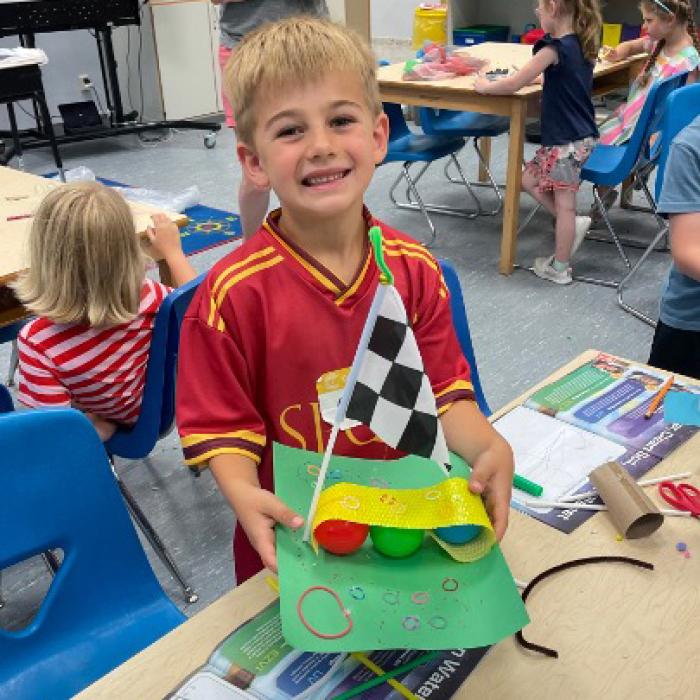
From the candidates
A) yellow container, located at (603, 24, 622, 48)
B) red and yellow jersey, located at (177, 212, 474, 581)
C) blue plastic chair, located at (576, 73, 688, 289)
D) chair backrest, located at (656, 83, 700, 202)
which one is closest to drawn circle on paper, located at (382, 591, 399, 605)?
red and yellow jersey, located at (177, 212, 474, 581)

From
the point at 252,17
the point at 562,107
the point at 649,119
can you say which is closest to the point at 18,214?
the point at 252,17

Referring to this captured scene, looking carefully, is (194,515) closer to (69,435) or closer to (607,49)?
(69,435)

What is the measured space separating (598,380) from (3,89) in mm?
4051

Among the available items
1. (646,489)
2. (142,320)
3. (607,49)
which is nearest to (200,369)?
(646,489)

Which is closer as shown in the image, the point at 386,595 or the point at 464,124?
the point at 386,595

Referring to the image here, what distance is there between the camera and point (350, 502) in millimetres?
765

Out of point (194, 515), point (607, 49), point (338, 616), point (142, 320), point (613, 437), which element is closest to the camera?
point (338, 616)

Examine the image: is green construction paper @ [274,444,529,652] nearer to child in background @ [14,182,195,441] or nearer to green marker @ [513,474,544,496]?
green marker @ [513,474,544,496]

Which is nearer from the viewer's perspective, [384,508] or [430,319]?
[384,508]

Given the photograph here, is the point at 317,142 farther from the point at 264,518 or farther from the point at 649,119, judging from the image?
the point at 649,119

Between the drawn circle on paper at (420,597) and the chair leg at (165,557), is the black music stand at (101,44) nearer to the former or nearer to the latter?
the chair leg at (165,557)

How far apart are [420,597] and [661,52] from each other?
3.45m

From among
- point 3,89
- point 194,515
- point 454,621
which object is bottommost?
point 194,515

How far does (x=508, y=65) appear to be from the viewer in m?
3.88
